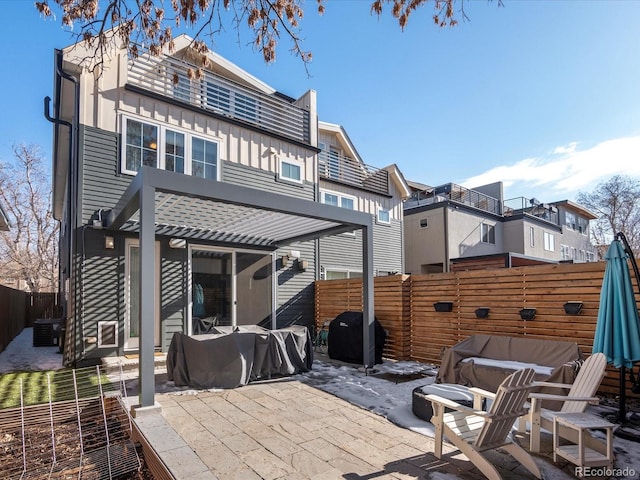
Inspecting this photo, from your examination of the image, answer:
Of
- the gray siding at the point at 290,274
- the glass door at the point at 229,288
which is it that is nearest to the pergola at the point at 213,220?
the glass door at the point at 229,288

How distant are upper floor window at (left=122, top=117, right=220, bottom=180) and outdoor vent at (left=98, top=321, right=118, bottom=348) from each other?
111 inches

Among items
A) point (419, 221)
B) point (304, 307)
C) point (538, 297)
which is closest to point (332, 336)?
point (304, 307)

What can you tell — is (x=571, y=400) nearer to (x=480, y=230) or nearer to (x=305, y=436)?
(x=305, y=436)

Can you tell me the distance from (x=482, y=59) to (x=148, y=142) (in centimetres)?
630

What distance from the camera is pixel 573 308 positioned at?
17.6 feet

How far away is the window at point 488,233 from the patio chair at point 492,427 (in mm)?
16992

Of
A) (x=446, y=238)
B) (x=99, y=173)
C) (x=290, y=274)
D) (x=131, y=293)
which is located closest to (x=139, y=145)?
(x=99, y=173)

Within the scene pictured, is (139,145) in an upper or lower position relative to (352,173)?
lower

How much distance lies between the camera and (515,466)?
10.3 ft

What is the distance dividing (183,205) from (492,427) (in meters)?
5.16

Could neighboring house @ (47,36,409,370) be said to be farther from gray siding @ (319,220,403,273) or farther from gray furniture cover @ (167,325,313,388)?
gray furniture cover @ (167,325,313,388)

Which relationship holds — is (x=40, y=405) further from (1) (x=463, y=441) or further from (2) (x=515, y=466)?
(2) (x=515, y=466)

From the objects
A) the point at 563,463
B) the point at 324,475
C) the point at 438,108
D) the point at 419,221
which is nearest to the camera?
the point at 324,475

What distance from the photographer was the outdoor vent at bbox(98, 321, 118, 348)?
6922 millimetres
